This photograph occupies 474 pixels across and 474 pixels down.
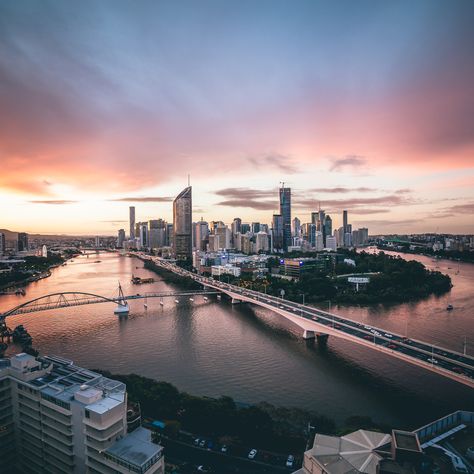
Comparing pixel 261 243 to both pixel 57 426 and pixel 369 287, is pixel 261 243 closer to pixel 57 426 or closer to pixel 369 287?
pixel 369 287

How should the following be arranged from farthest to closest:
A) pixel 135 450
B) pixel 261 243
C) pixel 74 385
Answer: pixel 261 243 → pixel 74 385 → pixel 135 450

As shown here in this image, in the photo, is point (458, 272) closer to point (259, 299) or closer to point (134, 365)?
point (259, 299)

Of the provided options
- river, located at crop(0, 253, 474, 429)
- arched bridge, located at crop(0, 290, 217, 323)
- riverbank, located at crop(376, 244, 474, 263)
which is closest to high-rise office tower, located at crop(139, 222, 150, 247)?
riverbank, located at crop(376, 244, 474, 263)

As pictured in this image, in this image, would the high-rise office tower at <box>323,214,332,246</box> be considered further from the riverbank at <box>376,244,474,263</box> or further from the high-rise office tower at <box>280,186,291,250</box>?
the riverbank at <box>376,244,474,263</box>

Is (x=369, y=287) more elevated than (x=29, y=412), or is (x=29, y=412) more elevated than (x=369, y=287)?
(x=29, y=412)

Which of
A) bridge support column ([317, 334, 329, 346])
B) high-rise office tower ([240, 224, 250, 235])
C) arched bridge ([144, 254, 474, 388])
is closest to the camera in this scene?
arched bridge ([144, 254, 474, 388])

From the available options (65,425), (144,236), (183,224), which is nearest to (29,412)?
(65,425)

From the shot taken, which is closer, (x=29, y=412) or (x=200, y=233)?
(x=29, y=412)

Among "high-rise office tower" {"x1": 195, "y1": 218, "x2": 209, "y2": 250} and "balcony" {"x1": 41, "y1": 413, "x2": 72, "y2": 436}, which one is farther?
"high-rise office tower" {"x1": 195, "y1": 218, "x2": 209, "y2": 250}
